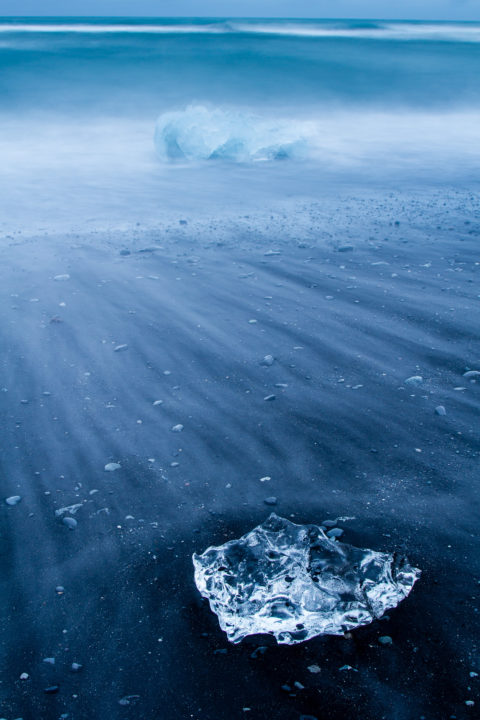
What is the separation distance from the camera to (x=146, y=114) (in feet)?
61.4

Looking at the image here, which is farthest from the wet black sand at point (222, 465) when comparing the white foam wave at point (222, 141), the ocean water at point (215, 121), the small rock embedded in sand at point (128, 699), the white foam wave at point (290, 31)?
the white foam wave at point (290, 31)

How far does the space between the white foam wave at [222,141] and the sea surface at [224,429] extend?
2.69 meters

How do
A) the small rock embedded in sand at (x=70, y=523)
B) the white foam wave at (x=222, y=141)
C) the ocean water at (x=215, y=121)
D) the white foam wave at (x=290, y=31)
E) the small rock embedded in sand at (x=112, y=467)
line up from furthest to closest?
1. the white foam wave at (x=290, y=31)
2. the white foam wave at (x=222, y=141)
3. the ocean water at (x=215, y=121)
4. the small rock embedded in sand at (x=112, y=467)
5. the small rock embedded in sand at (x=70, y=523)

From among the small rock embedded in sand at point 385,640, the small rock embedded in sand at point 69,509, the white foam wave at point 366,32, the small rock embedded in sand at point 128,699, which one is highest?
the white foam wave at point 366,32

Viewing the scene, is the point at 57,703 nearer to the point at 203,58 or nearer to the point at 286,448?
the point at 286,448

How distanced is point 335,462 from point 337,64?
28.5 m

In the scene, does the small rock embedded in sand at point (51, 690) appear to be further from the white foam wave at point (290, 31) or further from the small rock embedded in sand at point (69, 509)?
the white foam wave at point (290, 31)

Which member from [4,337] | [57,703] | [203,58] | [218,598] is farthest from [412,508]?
[203,58]

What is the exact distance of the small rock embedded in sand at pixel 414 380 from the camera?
328 cm

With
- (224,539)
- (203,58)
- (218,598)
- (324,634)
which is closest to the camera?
(324,634)

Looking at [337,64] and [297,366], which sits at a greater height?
[337,64]

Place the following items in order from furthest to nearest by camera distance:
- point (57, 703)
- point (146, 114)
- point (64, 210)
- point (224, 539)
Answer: point (146, 114) → point (64, 210) → point (224, 539) → point (57, 703)

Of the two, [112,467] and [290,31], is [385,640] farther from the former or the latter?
[290,31]

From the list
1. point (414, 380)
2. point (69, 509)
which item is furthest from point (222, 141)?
point (69, 509)
